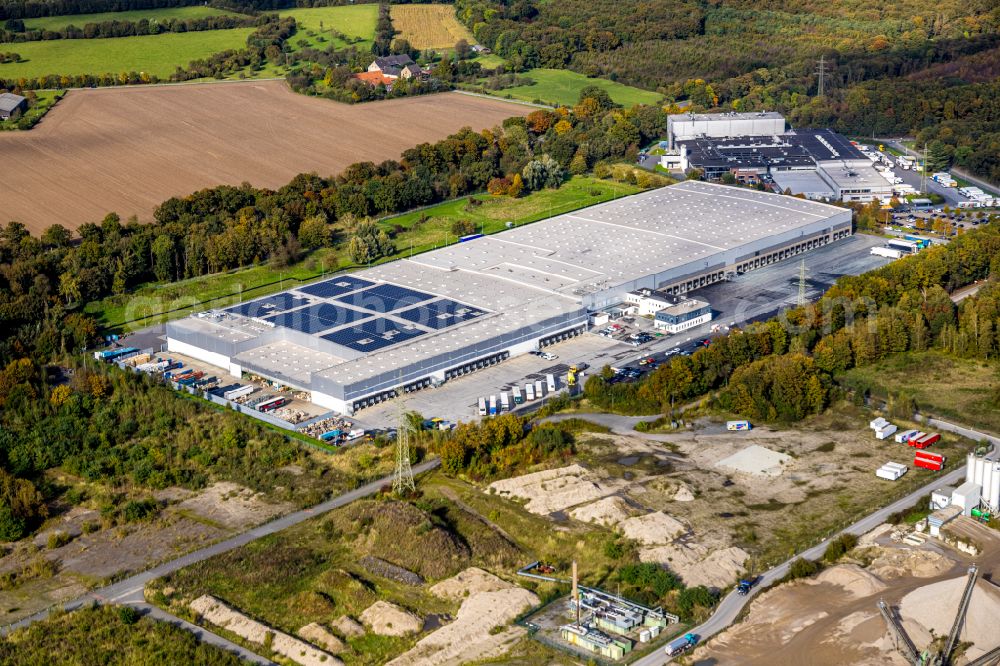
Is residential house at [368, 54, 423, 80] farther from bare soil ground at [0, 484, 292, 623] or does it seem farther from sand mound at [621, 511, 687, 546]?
sand mound at [621, 511, 687, 546]

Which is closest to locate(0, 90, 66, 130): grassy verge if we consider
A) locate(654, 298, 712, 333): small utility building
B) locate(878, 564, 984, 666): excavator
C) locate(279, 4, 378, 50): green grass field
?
locate(279, 4, 378, 50): green grass field

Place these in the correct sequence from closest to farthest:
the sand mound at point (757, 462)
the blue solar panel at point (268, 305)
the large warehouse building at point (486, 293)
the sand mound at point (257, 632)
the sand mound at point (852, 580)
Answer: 1. the sand mound at point (257, 632)
2. the sand mound at point (852, 580)
3. the sand mound at point (757, 462)
4. the large warehouse building at point (486, 293)
5. the blue solar panel at point (268, 305)

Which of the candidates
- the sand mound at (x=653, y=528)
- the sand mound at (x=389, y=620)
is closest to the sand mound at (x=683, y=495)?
the sand mound at (x=653, y=528)

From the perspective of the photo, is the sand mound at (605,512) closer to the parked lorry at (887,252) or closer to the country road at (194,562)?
the country road at (194,562)

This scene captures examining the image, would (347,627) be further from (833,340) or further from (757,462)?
(833,340)

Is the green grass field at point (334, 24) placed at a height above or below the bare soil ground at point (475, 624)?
above

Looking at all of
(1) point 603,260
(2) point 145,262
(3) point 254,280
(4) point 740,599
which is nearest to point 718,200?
(1) point 603,260

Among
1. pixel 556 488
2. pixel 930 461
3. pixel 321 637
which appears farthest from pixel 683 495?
pixel 321 637
